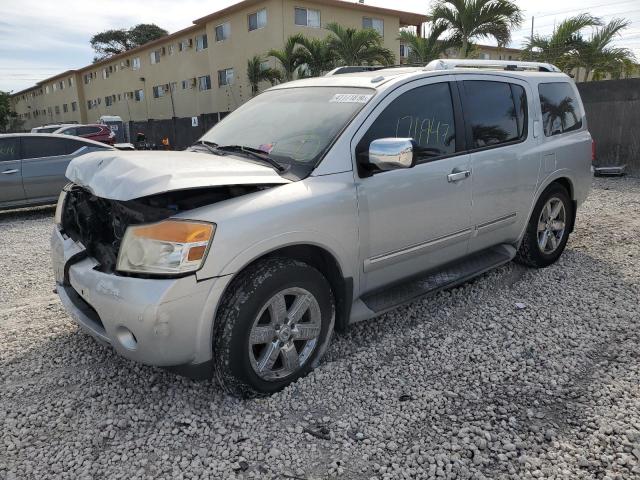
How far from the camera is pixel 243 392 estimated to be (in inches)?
107

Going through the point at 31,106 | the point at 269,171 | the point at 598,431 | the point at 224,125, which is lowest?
the point at 598,431

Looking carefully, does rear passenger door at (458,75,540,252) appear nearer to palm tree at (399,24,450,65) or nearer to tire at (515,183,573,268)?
tire at (515,183,573,268)

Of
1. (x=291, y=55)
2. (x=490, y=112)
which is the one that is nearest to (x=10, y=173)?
(x=490, y=112)

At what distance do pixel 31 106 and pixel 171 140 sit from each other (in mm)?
50095

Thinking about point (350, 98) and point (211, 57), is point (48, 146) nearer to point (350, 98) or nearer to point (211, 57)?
point (350, 98)

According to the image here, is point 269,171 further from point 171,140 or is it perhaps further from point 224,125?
point 171,140

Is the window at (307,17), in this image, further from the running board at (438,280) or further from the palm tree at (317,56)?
the running board at (438,280)

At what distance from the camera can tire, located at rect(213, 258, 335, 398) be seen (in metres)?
2.56

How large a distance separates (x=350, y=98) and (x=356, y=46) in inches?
619

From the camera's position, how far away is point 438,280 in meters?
3.69

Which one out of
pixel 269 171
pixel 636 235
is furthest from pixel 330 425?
pixel 636 235

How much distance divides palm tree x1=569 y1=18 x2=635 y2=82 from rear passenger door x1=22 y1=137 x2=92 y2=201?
14.5m

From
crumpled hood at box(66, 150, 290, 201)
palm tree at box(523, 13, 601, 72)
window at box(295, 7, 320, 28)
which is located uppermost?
window at box(295, 7, 320, 28)

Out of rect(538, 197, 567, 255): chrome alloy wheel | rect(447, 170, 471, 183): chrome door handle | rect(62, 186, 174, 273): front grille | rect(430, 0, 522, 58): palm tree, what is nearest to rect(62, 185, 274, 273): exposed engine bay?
rect(62, 186, 174, 273): front grille
